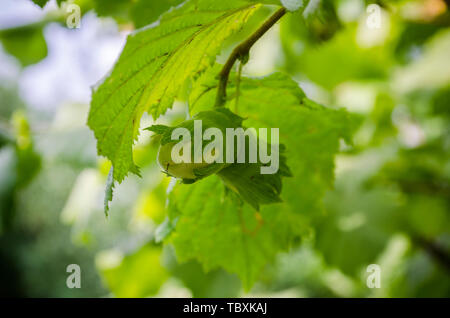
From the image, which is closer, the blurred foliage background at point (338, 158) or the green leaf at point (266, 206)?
the green leaf at point (266, 206)

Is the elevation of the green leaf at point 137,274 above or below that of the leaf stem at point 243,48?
below

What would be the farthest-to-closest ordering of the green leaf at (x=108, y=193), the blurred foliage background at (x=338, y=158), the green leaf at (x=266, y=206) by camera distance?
1. the blurred foliage background at (x=338, y=158)
2. the green leaf at (x=266, y=206)
3. the green leaf at (x=108, y=193)

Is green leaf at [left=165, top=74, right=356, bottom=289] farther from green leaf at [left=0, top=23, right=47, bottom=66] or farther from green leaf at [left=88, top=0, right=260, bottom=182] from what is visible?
green leaf at [left=0, top=23, right=47, bottom=66]

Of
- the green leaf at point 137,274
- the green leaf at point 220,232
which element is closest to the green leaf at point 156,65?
the green leaf at point 220,232

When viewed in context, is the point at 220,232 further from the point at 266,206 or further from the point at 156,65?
the point at 156,65

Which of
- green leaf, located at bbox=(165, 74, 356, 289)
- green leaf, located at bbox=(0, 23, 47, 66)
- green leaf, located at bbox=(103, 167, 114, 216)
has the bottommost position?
green leaf, located at bbox=(103, 167, 114, 216)

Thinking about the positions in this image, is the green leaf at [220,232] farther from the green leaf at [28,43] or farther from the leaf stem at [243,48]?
the green leaf at [28,43]

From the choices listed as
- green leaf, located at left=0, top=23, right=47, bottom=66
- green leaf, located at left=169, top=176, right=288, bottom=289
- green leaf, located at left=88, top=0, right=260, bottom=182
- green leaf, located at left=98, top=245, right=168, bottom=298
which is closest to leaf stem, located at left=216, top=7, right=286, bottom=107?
green leaf, located at left=88, top=0, right=260, bottom=182
